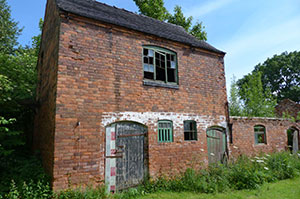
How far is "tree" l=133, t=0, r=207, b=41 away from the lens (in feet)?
63.9

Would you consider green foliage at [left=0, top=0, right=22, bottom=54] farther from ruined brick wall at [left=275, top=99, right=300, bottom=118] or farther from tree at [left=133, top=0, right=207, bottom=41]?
ruined brick wall at [left=275, top=99, right=300, bottom=118]

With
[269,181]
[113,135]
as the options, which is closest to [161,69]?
[113,135]

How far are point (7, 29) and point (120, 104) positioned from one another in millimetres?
21982

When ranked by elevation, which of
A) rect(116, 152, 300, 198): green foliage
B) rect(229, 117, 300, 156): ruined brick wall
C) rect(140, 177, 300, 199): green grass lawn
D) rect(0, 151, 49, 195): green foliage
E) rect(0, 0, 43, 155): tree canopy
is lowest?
rect(140, 177, 300, 199): green grass lawn

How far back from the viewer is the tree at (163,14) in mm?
19484

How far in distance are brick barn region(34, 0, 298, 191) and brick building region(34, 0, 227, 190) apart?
3 centimetres

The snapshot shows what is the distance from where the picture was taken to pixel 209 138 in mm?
9125

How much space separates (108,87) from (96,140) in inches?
70.8

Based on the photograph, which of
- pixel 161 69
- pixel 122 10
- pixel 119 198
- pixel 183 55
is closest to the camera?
pixel 119 198

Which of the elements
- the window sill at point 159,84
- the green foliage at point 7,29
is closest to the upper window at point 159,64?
the window sill at point 159,84

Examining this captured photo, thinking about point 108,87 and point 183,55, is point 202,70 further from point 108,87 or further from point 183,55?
point 108,87

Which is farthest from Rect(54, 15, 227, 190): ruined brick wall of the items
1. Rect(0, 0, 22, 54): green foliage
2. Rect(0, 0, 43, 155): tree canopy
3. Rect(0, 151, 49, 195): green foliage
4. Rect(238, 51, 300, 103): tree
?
Rect(238, 51, 300, 103): tree

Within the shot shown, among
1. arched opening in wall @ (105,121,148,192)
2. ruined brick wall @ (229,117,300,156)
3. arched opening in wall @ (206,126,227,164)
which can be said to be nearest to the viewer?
arched opening in wall @ (105,121,148,192)

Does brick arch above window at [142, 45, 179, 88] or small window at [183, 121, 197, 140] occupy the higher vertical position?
brick arch above window at [142, 45, 179, 88]
